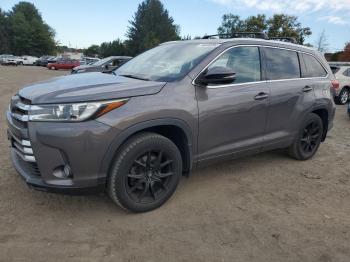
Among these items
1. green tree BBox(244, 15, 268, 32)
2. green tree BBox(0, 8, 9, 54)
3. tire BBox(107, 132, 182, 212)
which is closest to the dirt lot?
tire BBox(107, 132, 182, 212)

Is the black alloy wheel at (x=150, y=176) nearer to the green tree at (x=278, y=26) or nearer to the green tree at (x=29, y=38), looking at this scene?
the green tree at (x=278, y=26)

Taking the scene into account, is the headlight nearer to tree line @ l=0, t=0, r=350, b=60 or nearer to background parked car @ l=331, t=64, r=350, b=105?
background parked car @ l=331, t=64, r=350, b=105

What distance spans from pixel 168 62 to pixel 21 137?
72.2 inches

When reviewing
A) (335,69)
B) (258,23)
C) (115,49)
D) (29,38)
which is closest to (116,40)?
(115,49)

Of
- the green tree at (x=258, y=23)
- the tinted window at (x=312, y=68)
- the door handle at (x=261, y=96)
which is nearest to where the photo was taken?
the door handle at (x=261, y=96)

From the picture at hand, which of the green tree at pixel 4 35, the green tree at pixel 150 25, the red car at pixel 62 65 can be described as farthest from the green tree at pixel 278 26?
the green tree at pixel 4 35

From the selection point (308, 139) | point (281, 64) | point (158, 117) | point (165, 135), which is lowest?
point (308, 139)

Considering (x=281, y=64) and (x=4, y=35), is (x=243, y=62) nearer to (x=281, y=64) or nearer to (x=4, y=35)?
(x=281, y=64)

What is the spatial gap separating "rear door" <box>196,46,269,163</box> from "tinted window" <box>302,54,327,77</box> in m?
1.12

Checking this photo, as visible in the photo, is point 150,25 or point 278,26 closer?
point 278,26

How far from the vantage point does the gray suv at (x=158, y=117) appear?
304 cm

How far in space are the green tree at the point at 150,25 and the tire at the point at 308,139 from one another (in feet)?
245

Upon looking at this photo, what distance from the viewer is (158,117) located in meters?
3.39

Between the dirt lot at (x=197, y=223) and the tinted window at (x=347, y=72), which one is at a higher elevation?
the tinted window at (x=347, y=72)
